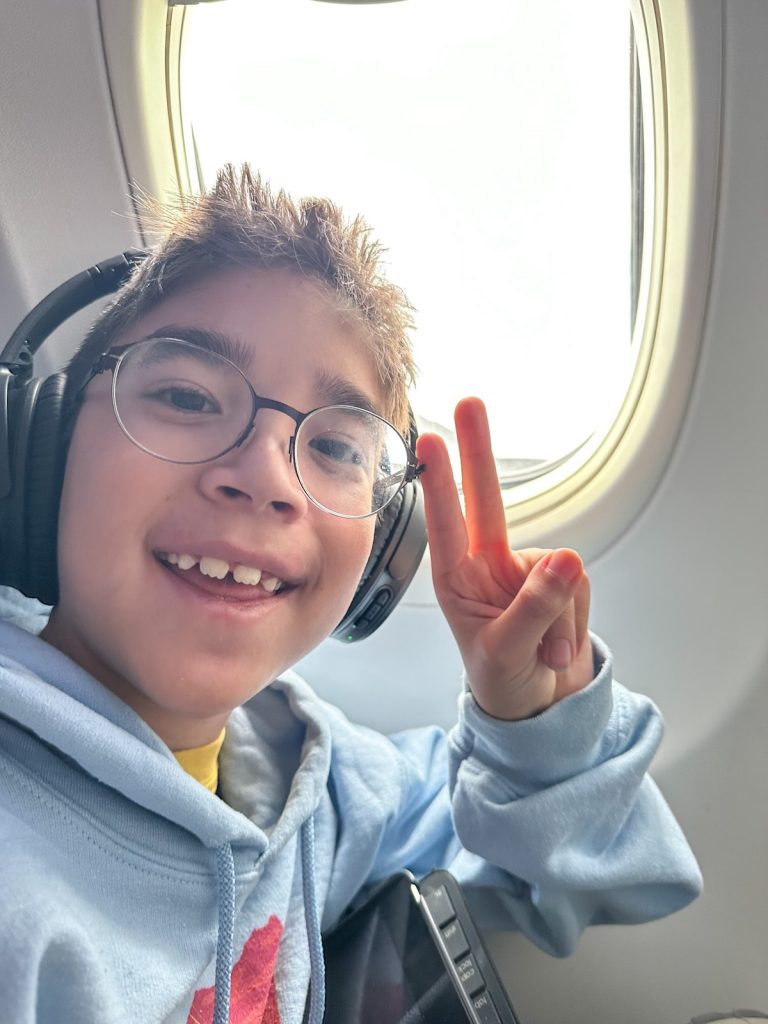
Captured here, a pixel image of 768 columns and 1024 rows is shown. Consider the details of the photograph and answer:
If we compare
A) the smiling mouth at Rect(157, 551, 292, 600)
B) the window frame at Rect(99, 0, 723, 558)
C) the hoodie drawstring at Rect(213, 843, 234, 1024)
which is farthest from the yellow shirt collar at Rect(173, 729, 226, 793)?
the window frame at Rect(99, 0, 723, 558)

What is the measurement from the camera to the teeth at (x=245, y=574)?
0.65 m

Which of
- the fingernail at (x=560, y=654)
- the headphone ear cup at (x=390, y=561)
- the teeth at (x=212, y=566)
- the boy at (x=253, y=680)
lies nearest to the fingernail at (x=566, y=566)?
the boy at (x=253, y=680)

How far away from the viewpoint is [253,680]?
66 cm

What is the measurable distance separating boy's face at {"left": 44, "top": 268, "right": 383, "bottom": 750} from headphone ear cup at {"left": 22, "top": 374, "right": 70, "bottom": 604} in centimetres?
1

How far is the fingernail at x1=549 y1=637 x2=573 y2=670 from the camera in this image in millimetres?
Result: 745

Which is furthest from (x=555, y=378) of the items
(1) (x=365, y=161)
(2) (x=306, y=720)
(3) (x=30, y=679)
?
(3) (x=30, y=679)

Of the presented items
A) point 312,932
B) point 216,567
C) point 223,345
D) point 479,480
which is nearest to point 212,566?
point 216,567

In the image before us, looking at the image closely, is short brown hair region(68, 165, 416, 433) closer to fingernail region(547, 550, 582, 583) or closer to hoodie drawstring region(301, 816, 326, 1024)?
fingernail region(547, 550, 582, 583)

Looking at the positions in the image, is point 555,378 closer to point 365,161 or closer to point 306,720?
point 365,161

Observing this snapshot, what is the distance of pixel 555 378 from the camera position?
117 cm

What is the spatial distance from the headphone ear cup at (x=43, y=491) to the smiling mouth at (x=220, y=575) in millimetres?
107

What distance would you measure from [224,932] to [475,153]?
41.5 inches

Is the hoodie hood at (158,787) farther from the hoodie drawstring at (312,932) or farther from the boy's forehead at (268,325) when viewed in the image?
the boy's forehead at (268,325)

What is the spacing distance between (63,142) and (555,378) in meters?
0.83
